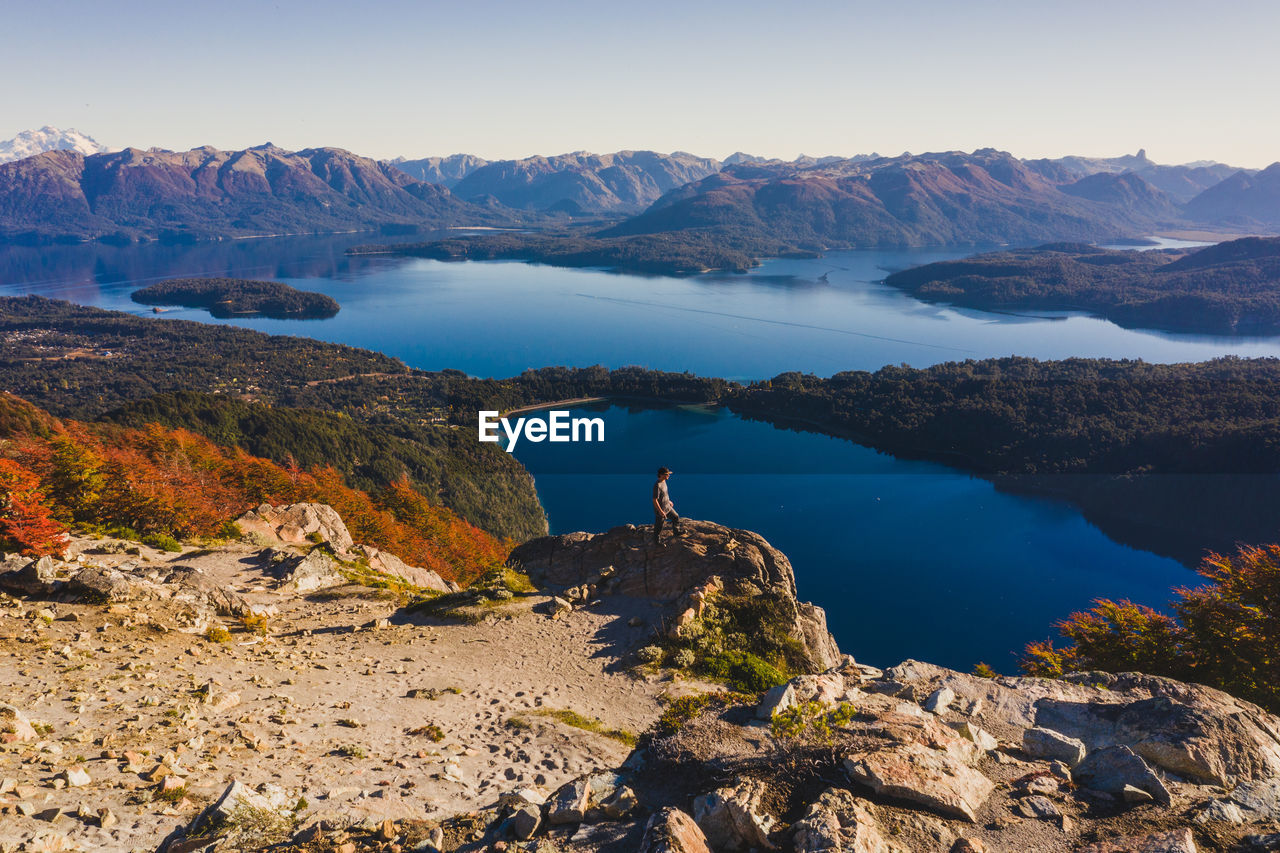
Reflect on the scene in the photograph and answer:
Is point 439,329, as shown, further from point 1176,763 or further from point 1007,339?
point 1176,763

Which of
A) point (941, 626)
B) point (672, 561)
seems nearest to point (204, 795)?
point (672, 561)

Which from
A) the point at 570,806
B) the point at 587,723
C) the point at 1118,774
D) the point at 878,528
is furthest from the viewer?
the point at 878,528

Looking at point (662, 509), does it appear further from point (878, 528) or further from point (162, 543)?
point (878, 528)

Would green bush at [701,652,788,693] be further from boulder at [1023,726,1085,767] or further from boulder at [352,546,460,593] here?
boulder at [352,546,460,593]

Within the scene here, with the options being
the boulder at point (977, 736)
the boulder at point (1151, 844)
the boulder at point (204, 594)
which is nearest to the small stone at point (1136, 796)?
the boulder at point (1151, 844)

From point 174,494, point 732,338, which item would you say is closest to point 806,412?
point 732,338
